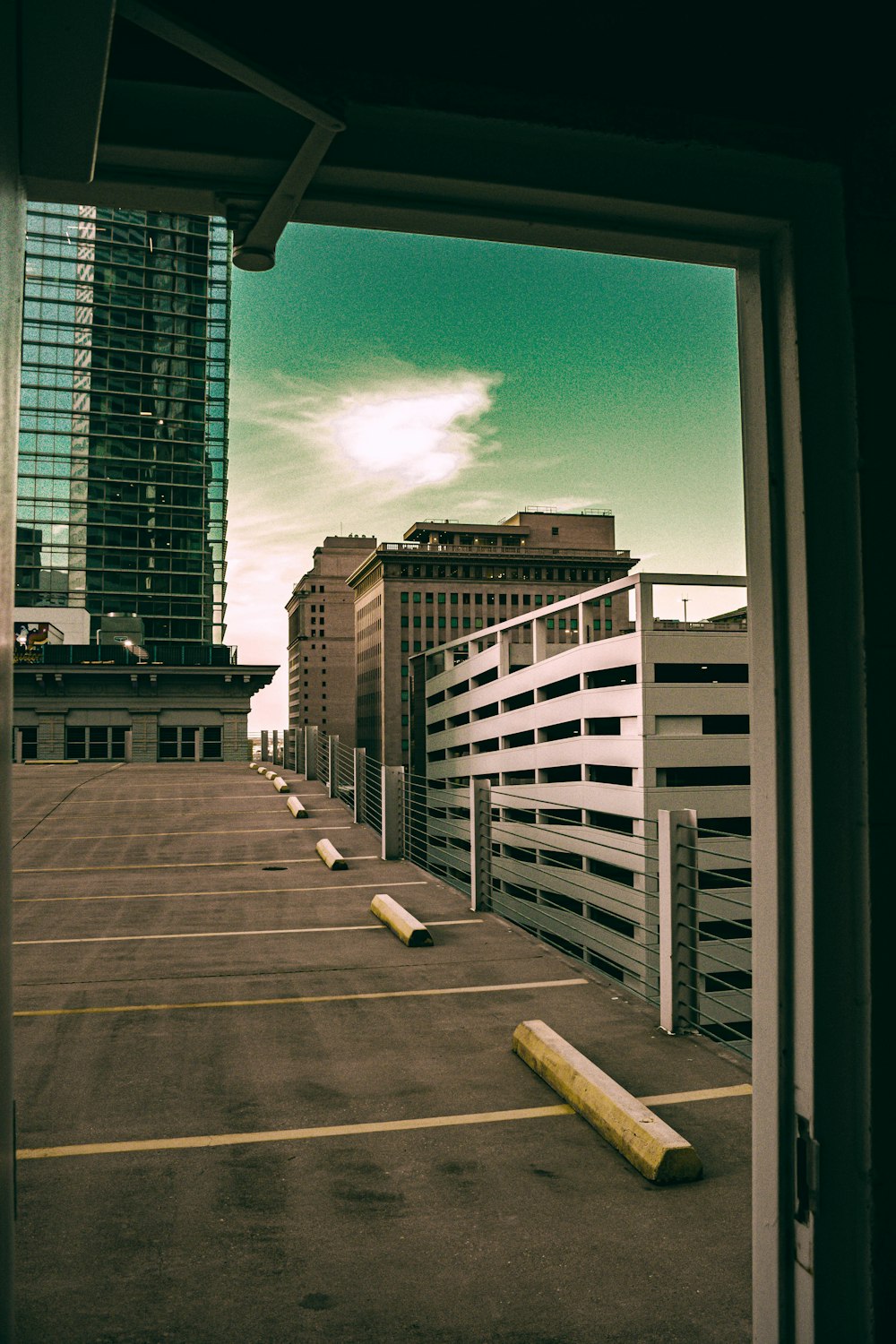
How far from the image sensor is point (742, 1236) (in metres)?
3.68

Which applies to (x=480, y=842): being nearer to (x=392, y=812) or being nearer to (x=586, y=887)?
(x=586, y=887)

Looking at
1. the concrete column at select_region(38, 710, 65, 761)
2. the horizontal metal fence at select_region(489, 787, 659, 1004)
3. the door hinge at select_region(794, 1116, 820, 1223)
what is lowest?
the horizontal metal fence at select_region(489, 787, 659, 1004)

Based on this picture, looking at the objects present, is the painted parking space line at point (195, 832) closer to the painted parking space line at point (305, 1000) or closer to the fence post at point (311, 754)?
the fence post at point (311, 754)

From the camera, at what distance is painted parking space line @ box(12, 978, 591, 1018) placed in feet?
22.0

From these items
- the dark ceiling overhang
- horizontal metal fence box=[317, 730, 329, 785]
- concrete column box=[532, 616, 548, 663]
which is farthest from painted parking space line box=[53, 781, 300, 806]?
concrete column box=[532, 616, 548, 663]

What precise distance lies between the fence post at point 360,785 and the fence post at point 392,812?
3.63 metres

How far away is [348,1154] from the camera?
14.7ft

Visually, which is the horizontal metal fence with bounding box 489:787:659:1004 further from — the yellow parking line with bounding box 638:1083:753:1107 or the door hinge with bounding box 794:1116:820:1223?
the door hinge with bounding box 794:1116:820:1223

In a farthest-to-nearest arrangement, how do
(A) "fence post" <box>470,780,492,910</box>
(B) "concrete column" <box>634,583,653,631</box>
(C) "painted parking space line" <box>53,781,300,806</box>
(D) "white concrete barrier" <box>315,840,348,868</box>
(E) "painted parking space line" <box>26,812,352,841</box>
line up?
1. (B) "concrete column" <box>634,583,653,631</box>
2. (C) "painted parking space line" <box>53,781,300,806</box>
3. (E) "painted parking space line" <box>26,812,352,841</box>
4. (D) "white concrete barrier" <box>315,840,348,868</box>
5. (A) "fence post" <box>470,780,492,910</box>

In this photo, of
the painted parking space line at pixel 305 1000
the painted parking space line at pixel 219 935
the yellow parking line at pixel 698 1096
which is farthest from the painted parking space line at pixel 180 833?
the yellow parking line at pixel 698 1096

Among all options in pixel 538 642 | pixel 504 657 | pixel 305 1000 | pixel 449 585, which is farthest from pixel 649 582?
pixel 449 585

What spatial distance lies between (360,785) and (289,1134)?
1288 centimetres

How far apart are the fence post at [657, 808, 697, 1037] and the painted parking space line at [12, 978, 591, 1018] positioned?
1.30 metres

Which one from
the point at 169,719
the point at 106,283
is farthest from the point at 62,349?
the point at 169,719
